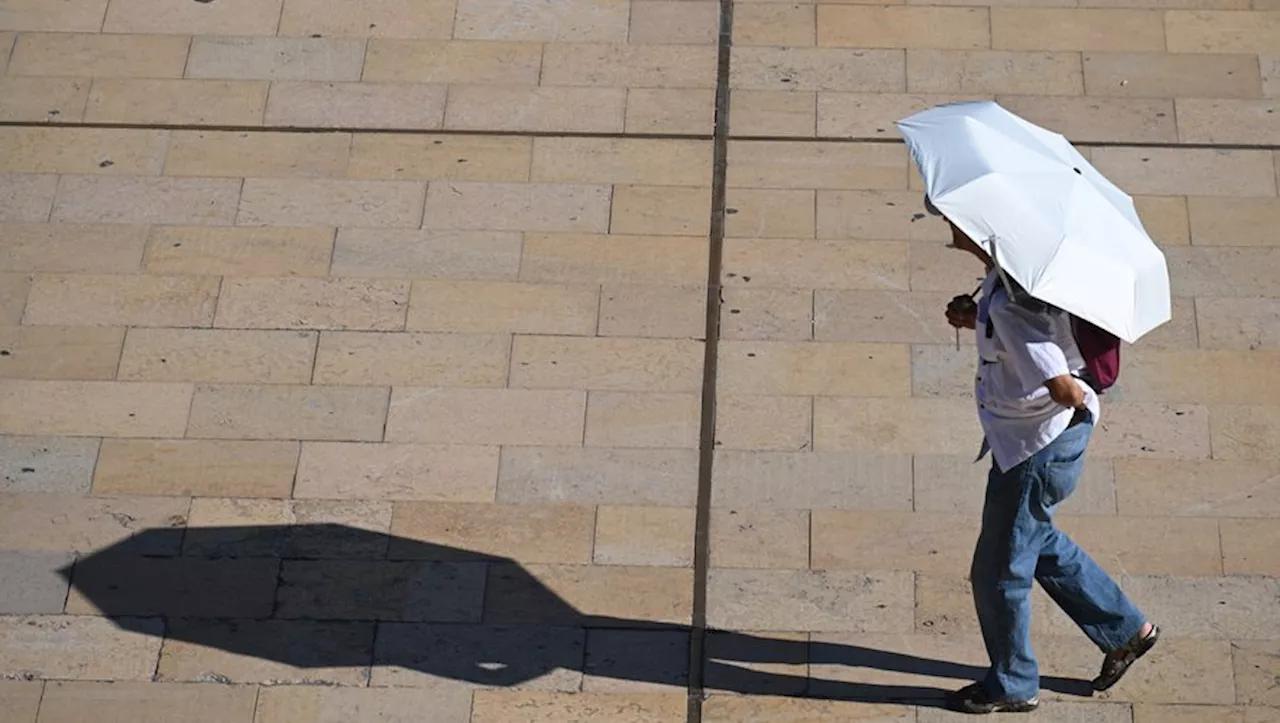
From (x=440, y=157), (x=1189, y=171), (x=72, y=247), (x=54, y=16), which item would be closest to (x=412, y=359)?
(x=440, y=157)

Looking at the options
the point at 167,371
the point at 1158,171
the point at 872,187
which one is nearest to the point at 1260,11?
the point at 1158,171

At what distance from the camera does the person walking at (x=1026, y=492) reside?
5.40m

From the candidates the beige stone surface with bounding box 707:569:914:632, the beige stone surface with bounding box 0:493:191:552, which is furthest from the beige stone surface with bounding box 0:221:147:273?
the beige stone surface with bounding box 707:569:914:632

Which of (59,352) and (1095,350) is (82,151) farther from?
(1095,350)

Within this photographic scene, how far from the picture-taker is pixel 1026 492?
5.70 metres

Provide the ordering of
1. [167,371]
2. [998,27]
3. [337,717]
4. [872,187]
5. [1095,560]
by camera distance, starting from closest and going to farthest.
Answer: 1. [337,717]
2. [1095,560]
3. [167,371]
4. [872,187]
5. [998,27]

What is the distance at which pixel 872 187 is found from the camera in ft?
26.2

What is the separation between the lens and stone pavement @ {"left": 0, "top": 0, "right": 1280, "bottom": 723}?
6562 millimetres

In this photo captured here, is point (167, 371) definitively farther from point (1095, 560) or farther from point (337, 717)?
point (1095, 560)

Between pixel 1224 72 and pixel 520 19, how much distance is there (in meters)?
3.26

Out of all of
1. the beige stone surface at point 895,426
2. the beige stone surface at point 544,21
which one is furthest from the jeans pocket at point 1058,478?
the beige stone surface at point 544,21

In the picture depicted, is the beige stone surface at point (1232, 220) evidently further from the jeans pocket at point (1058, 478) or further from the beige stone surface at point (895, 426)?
the jeans pocket at point (1058, 478)

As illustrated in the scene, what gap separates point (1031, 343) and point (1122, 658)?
143 centimetres

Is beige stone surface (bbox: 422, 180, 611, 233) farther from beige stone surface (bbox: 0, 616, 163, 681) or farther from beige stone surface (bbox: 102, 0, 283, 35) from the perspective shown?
beige stone surface (bbox: 0, 616, 163, 681)
